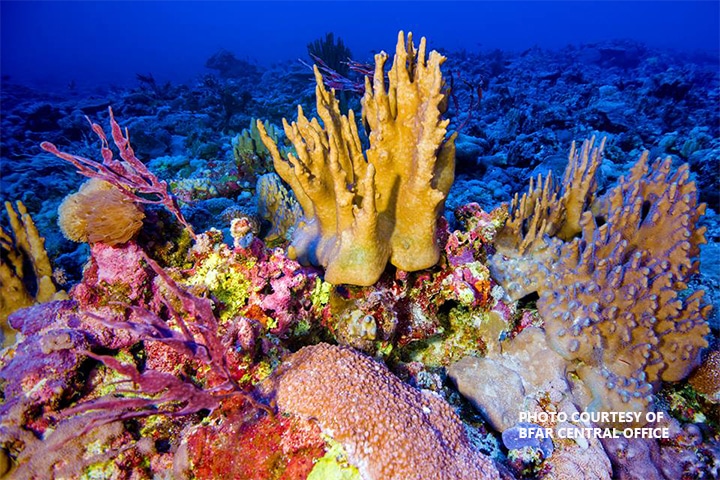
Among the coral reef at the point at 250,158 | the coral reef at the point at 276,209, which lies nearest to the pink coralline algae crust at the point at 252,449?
the coral reef at the point at 276,209

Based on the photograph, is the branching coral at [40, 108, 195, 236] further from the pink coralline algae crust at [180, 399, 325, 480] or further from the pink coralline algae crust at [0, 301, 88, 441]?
the pink coralline algae crust at [180, 399, 325, 480]

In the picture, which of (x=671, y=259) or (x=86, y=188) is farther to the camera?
(x=671, y=259)

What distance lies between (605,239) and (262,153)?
4780mm

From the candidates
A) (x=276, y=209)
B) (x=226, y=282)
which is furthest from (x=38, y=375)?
(x=276, y=209)

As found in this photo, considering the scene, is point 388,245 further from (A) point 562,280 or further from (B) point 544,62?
(B) point 544,62

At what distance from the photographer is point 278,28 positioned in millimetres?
86250

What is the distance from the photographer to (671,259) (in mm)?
2439

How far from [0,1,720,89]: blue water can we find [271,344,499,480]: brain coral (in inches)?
1678

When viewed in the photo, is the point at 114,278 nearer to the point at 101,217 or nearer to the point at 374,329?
the point at 101,217

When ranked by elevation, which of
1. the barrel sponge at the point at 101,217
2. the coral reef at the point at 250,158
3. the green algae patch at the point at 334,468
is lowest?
the green algae patch at the point at 334,468

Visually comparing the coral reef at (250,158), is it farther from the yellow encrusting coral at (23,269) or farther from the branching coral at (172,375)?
the branching coral at (172,375)

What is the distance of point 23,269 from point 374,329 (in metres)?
3.03

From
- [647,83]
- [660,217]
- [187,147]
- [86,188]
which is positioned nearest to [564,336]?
[660,217]

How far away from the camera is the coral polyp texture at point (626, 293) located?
223 centimetres
